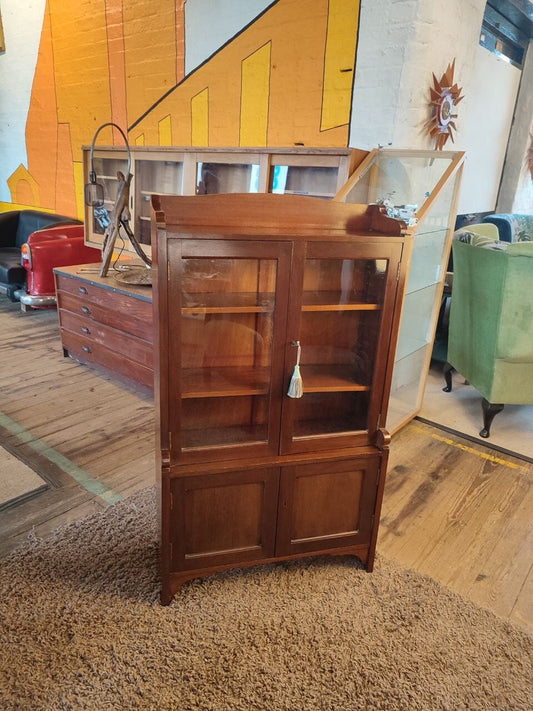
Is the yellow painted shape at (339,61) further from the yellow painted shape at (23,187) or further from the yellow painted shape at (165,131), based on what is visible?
the yellow painted shape at (23,187)

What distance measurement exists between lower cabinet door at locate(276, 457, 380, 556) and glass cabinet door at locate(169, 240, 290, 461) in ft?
0.59

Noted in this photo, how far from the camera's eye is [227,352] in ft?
5.53

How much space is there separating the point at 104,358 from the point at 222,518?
1960 millimetres

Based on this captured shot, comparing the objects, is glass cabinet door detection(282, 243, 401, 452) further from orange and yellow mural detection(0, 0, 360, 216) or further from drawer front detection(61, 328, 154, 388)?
orange and yellow mural detection(0, 0, 360, 216)

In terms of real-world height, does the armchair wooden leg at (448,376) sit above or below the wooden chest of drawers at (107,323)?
below

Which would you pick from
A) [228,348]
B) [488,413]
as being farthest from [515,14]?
[228,348]

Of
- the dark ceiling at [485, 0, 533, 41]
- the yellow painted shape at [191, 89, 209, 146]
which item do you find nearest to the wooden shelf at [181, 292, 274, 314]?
the yellow painted shape at [191, 89, 209, 146]

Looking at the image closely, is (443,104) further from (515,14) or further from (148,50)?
(515,14)

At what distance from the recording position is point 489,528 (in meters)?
2.13

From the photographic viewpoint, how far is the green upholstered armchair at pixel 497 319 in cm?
270

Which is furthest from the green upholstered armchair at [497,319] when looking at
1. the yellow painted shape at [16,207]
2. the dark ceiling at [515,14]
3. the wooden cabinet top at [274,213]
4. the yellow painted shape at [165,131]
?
the yellow painted shape at [16,207]

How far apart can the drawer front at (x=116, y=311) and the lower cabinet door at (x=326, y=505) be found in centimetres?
151

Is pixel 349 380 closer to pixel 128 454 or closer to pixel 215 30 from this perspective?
pixel 128 454

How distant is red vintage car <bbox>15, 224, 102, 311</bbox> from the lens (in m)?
4.39
